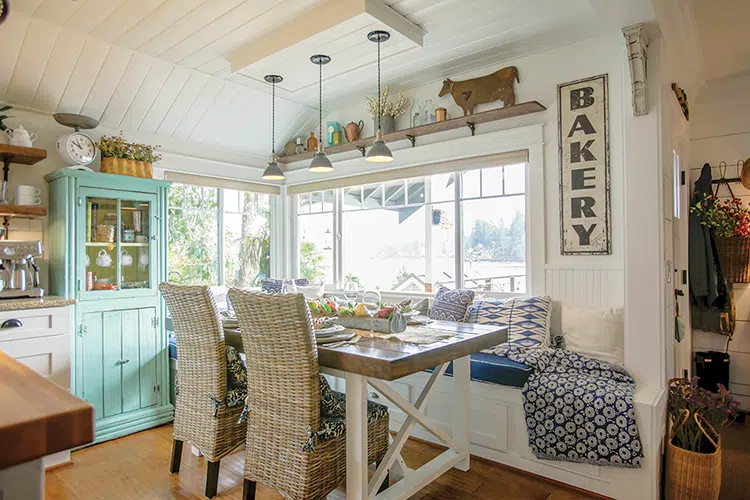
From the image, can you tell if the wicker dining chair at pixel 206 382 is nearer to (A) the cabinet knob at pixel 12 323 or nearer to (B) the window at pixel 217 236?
(A) the cabinet knob at pixel 12 323

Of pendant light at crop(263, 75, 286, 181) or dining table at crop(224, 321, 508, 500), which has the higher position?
pendant light at crop(263, 75, 286, 181)

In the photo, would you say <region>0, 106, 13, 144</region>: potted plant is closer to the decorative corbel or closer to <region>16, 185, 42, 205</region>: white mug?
<region>16, 185, 42, 205</region>: white mug

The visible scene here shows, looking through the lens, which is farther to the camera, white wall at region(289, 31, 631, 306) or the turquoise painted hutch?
the turquoise painted hutch

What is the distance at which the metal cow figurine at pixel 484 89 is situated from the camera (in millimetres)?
3551

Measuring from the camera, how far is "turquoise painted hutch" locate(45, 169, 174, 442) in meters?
3.38

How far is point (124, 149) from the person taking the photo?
3770mm

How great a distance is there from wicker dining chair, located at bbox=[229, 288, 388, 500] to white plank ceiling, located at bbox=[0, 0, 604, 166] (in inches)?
74.5

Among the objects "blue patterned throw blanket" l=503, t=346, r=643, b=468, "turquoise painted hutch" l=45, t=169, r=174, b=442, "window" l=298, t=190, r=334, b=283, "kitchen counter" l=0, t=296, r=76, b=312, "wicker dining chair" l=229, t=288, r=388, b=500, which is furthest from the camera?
"window" l=298, t=190, r=334, b=283

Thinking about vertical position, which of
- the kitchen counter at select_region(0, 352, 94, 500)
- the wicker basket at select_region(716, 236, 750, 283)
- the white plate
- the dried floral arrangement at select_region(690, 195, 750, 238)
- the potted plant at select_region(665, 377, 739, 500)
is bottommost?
the potted plant at select_region(665, 377, 739, 500)

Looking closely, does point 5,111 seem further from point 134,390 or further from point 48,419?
point 48,419

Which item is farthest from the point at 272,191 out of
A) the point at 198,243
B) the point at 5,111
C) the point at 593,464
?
the point at 593,464

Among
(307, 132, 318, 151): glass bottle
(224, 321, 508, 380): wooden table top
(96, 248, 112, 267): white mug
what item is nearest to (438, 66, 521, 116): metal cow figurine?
(307, 132, 318, 151): glass bottle

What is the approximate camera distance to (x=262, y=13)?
3.00 metres

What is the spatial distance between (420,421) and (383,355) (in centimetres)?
69
